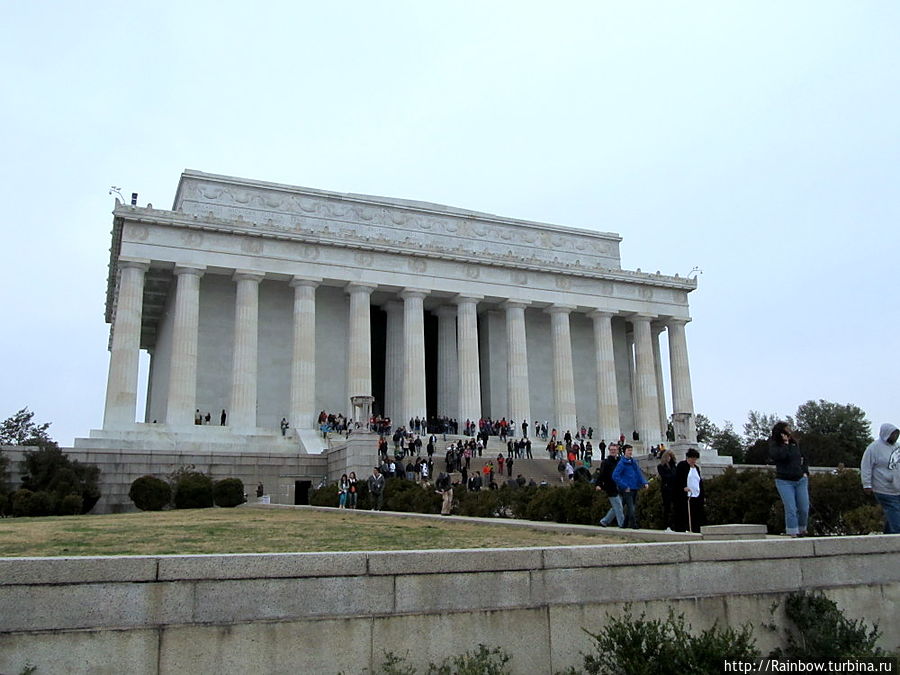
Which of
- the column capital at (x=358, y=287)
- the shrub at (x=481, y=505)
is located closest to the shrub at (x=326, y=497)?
the shrub at (x=481, y=505)

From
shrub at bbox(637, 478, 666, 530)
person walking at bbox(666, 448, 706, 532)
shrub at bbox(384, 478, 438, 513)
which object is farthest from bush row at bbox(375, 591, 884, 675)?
shrub at bbox(384, 478, 438, 513)

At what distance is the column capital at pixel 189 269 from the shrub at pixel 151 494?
17486 mm

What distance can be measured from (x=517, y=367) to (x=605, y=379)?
6556 mm

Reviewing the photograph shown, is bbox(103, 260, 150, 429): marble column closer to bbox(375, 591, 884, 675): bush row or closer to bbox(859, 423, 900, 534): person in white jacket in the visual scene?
bbox(859, 423, 900, 534): person in white jacket

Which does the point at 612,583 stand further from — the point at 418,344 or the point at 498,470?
the point at 418,344

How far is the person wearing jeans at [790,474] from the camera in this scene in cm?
1180

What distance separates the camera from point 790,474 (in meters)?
11.8

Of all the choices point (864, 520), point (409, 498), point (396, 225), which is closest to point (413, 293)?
point (396, 225)

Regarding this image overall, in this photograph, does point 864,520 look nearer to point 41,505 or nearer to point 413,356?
point 41,505

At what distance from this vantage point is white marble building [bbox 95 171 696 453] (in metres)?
44.6

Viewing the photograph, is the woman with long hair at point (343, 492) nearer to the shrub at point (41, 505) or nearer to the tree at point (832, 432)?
the shrub at point (41, 505)

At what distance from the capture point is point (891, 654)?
8953 millimetres

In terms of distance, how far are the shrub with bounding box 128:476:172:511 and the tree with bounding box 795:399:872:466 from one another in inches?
1709

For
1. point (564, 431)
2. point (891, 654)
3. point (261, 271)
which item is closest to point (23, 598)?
point (891, 654)
